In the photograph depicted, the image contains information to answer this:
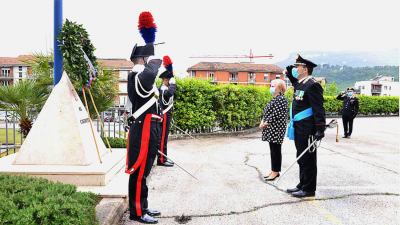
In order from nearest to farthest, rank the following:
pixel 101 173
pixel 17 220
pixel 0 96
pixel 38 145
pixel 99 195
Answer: pixel 17 220
pixel 99 195
pixel 101 173
pixel 38 145
pixel 0 96

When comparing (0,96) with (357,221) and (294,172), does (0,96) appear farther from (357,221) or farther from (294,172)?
(357,221)

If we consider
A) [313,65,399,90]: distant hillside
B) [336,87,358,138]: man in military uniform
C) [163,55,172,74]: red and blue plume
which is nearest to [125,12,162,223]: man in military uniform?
[163,55,172,74]: red and blue plume

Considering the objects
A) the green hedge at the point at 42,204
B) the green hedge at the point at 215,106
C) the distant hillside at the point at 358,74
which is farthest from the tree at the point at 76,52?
the distant hillside at the point at 358,74

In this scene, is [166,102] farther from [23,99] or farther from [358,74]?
[358,74]

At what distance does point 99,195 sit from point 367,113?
33.0m

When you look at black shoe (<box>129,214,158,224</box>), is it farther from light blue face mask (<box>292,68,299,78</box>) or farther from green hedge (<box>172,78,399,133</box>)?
green hedge (<box>172,78,399,133</box>)

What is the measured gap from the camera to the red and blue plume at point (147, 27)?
421cm

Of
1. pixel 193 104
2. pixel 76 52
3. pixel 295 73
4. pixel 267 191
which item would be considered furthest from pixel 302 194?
pixel 193 104

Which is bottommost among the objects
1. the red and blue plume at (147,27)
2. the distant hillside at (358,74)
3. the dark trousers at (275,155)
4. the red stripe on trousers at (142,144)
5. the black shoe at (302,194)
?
the black shoe at (302,194)

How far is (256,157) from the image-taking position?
912cm

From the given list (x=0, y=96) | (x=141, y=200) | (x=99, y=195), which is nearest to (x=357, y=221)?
(x=141, y=200)

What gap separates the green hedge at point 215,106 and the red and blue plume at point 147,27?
7.91 m

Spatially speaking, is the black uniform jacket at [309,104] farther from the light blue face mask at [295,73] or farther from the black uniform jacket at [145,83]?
the black uniform jacket at [145,83]

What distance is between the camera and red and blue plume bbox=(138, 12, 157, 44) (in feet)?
13.8
